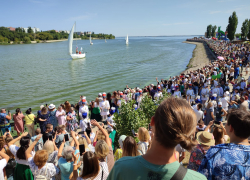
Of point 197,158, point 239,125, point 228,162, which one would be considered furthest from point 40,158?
point 239,125

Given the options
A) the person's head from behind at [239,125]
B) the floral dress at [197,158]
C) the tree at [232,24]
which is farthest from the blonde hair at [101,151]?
the tree at [232,24]

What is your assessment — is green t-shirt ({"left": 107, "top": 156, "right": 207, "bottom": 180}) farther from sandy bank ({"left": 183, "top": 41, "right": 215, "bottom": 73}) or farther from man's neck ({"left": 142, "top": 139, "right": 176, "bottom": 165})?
sandy bank ({"left": 183, "top": 41, "right": 215, "bottom": 73})

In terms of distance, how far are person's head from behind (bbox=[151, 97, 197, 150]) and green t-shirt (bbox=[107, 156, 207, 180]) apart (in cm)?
17

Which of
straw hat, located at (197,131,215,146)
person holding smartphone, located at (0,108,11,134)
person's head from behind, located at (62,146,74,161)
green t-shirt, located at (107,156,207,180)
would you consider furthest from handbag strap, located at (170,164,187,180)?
person holding smartphone, located at (0,108,11,134)

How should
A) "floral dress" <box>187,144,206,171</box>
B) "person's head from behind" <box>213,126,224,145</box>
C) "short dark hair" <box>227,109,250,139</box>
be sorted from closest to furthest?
"short dark hair" <box>227,109,250,139</box> < "floral dress" <box>187,144,206,171</box> < "person's head from behind" <box>213,126,224,145</box>

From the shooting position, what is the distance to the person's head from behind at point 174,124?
134 cm

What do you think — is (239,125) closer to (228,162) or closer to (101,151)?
(228,162)

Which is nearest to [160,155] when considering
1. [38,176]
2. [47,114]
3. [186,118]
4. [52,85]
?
[186,118]

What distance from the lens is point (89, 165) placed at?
3066mm

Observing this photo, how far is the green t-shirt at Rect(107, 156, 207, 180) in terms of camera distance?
1.30 metres

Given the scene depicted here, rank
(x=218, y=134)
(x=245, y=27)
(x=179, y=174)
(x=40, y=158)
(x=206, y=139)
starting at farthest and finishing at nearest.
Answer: (x=245, y=27) < (x=218, y=134) < (x=40, y=158) < (x=206, y=139) < (x=179, y=174)

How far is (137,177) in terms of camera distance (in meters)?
1.32

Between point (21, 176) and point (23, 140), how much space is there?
0.83 meters

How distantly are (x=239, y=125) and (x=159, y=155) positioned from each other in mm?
1512
